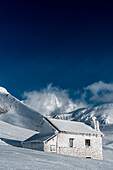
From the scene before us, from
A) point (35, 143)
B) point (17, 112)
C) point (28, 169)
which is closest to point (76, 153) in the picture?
point (35, 143)

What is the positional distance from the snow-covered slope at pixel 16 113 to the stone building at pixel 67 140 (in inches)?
2695

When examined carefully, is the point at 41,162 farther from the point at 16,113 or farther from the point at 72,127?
the point at 16,113

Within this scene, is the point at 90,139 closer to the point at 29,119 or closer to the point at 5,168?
the point at 5,168

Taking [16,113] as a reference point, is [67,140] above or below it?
below

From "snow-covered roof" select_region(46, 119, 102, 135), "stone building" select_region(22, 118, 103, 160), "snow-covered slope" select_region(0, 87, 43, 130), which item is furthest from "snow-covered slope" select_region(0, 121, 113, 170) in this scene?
"snow-covered slope" select_region(0, 87, 43, 130)

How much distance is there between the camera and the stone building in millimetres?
31141

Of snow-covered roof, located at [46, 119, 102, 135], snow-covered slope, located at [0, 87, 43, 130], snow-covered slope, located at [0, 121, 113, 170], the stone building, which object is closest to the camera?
snow-covered slope, located at [0, 121, 113, 170]

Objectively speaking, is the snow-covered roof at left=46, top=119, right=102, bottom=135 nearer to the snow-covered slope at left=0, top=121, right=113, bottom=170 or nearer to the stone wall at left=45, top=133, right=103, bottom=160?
the stone wall at left=45, top=133, right=103, bottom=160

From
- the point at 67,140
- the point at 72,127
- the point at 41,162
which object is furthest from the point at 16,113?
the point at 41,162

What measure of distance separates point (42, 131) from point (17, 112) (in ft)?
312

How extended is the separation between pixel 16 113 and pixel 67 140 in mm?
96188

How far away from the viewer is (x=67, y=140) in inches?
1259

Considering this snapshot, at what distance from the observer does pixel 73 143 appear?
32.3m

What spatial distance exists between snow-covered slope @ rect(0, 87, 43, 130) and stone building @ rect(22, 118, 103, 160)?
6845 centimetres
